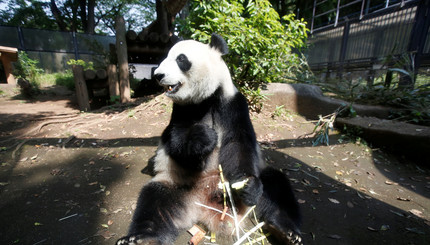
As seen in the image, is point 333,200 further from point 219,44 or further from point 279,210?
point 219,44

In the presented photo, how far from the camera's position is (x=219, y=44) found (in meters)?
2.23

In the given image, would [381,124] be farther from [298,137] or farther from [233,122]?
[233,122]

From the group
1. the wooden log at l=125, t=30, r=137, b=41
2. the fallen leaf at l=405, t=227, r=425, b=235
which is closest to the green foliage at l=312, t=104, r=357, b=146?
the fallen leaf at l=405, t=227, r=425, b=235

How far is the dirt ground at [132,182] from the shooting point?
1915mm

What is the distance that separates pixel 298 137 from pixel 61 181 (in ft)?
13.1

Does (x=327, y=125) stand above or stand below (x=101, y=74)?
below

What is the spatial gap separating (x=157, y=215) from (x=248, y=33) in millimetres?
3493

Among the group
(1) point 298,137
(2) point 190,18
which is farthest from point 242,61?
(1) point 298,137

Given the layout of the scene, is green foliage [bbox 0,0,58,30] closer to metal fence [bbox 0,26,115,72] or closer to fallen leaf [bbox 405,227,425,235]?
metal fence [bbox 0,26,115,72]

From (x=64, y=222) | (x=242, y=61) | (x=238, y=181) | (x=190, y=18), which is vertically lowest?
(x=64, y=222)

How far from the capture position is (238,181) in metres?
1.84

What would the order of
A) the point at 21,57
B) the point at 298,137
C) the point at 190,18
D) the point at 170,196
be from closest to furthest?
the point at 170,196 → the point at 298,137 → the point at 190,18 → the point at 21,57

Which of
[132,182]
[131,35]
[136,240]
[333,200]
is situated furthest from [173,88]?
[131,35]

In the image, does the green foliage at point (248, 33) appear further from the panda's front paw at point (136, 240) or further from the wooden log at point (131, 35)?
the panda's front paw at point (136, 240)
